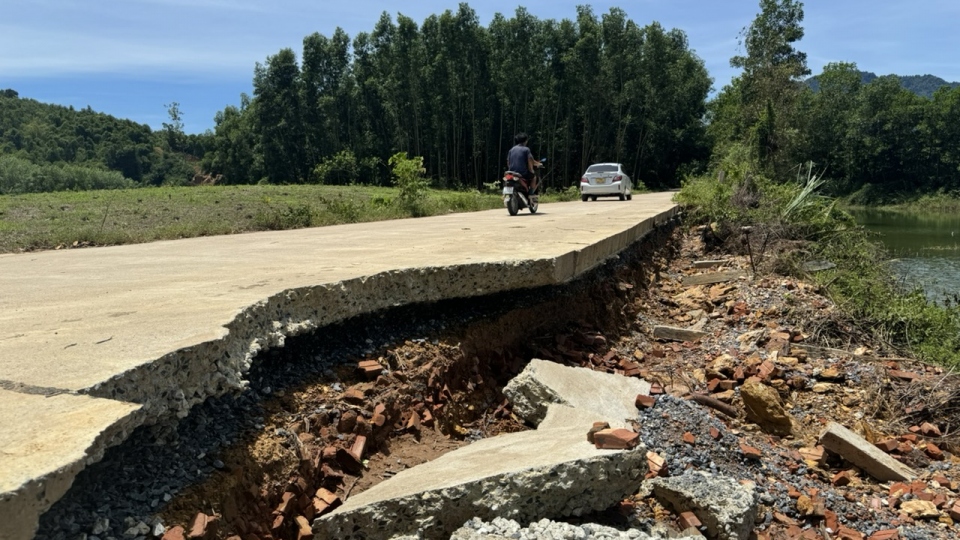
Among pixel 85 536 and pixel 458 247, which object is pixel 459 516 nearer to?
pixel 85 536

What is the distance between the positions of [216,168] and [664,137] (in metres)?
40.8

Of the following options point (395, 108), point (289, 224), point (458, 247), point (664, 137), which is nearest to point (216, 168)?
point (395, 108)

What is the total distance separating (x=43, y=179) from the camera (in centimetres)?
3697

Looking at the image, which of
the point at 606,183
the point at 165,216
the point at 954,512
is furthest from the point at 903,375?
the point at 606,183

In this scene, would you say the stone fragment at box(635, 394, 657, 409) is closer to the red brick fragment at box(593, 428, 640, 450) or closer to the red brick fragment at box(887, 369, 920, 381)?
the red brick fragment at box(593, 428, 640, 450)

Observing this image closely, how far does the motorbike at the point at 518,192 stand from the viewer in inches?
486

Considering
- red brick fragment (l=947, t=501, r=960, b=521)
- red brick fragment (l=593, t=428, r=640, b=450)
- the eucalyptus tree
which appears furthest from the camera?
the eucalyptus tree

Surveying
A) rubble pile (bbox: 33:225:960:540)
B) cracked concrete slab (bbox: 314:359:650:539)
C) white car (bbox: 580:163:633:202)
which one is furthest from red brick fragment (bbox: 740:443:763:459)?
white car (bbox: 580:163:633:202)

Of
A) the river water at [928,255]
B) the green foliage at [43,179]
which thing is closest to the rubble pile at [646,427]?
the river water at [928,255]

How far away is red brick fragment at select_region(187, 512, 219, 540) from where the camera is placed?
7.29 ft

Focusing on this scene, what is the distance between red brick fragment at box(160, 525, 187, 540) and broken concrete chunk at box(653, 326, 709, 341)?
5285 millimetres

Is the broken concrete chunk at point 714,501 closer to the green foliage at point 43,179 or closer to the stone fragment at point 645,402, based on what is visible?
the stone fragment at point 645,402

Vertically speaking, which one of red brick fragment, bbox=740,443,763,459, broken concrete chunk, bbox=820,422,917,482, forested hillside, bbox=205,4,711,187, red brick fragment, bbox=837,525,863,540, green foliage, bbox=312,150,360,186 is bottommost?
red brick fragment, bbox=837,525,863,540

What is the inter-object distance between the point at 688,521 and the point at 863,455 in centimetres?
187
